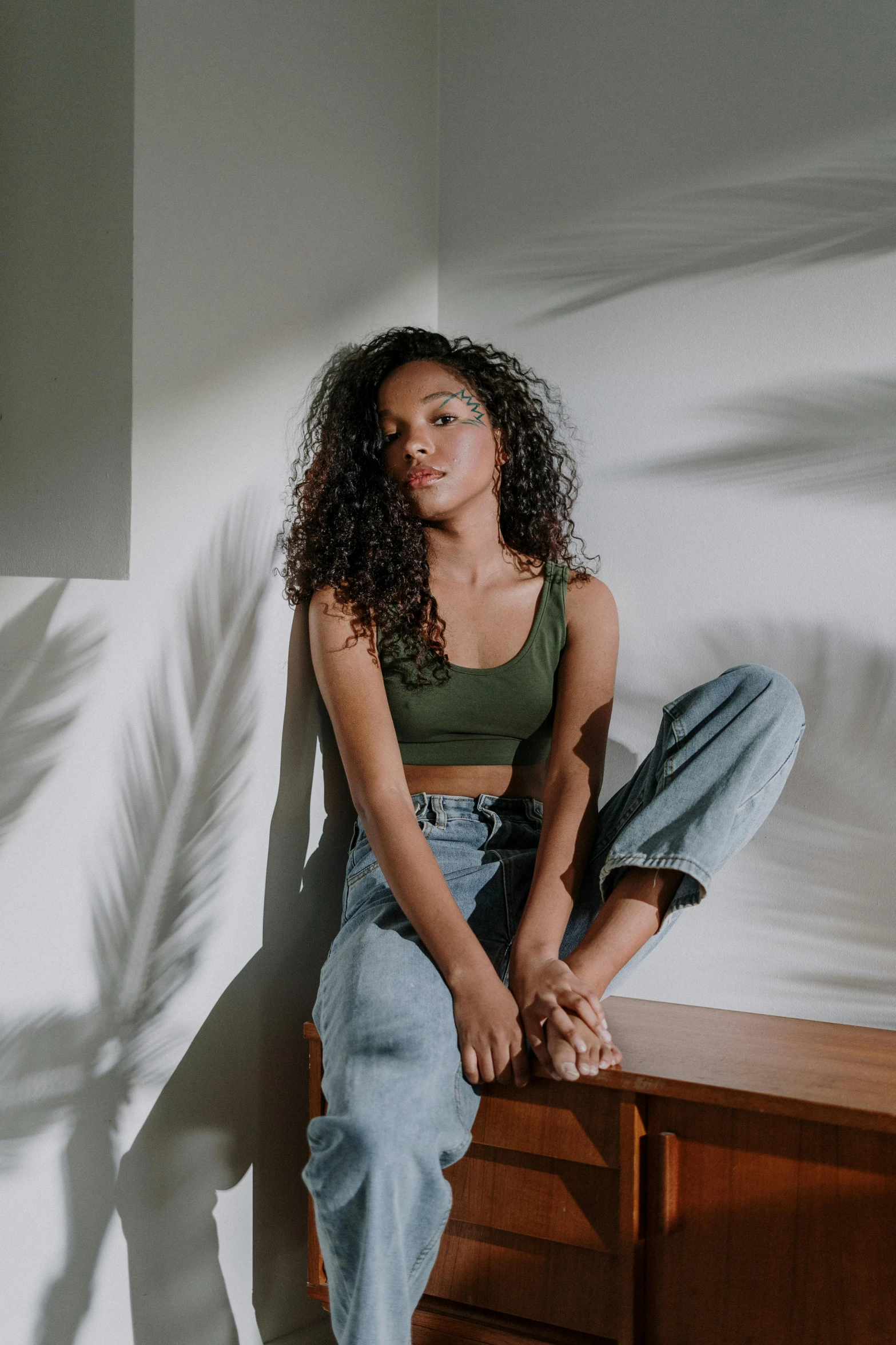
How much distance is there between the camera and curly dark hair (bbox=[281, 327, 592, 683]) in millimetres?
1868

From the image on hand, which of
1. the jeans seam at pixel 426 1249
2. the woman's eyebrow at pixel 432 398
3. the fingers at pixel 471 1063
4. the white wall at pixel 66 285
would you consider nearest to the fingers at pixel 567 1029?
the fingers at pixel 471 1063

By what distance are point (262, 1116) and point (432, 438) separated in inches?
43.8

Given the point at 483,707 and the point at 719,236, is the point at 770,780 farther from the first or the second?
the point at 719,236

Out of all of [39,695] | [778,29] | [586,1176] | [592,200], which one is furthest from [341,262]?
[586,1176]

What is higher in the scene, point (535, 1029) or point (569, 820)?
point (569, 820)

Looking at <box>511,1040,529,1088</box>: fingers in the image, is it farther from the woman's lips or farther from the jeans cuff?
the woman's lips

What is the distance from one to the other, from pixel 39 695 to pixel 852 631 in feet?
4.11

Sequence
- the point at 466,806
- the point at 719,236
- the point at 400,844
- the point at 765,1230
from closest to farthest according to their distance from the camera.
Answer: the point at 765,1230 < the point at 400,844 < the point at 466,806 < the point at 719,236

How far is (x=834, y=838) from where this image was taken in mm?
1947

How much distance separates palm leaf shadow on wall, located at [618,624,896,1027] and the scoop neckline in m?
0.37

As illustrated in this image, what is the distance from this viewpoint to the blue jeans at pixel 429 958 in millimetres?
1379

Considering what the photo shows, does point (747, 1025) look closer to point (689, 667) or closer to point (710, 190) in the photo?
point (689, 667)

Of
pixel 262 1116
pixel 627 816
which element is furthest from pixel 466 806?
pixel 262 1116

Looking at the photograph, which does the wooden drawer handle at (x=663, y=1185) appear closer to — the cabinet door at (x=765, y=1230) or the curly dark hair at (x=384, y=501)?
the cabinet door at (x=765, y=1230)
